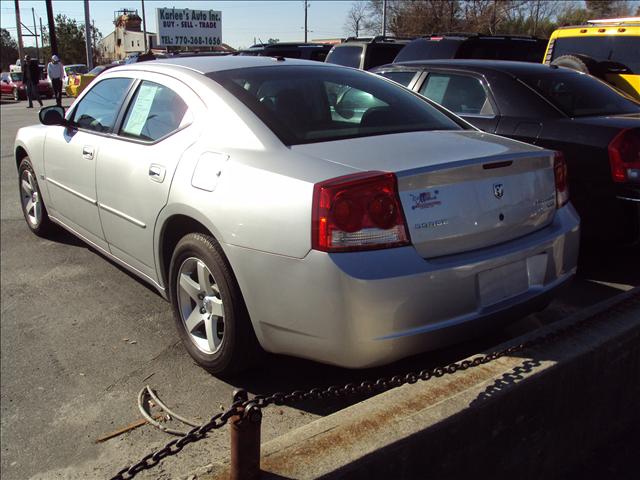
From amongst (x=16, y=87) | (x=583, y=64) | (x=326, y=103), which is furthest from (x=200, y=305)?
(x=16, y=87)

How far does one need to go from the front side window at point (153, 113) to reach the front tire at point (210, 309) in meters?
0.73

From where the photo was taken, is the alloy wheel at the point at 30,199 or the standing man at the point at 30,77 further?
the standing man at the point at 30,77

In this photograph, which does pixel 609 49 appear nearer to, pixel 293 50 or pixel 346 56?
pixel 346 56

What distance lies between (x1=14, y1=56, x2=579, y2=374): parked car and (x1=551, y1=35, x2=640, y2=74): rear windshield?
16.3 ft

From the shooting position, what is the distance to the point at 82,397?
313 centimetres

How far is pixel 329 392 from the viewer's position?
213cm

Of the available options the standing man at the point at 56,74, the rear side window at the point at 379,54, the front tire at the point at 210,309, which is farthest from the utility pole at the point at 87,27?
the front tire at the point at 210,309

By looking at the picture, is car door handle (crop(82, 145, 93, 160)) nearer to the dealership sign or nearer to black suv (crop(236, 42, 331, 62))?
black suv (crop(236, 42, 331, 62))

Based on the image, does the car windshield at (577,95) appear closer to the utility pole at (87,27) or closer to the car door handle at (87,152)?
the car door handle at (87,152)

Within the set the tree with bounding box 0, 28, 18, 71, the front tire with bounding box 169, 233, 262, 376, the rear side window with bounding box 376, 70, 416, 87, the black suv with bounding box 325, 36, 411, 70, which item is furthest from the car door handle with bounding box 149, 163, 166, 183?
the tree with bounding box 0, 28, 18, 71

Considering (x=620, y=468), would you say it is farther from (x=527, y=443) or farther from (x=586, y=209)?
(x=586, y=209)

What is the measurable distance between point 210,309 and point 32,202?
337 centimetres

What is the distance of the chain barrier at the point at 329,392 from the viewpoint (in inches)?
68.6

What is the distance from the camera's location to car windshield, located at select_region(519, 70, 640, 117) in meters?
4.81
